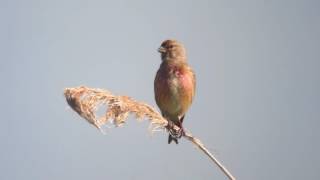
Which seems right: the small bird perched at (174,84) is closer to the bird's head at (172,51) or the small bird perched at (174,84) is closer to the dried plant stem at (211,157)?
the bird's head at (172,51)

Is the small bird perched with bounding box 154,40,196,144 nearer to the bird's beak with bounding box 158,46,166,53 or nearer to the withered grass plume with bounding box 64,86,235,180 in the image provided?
the bird's beak with bounding box 158,46,166,53

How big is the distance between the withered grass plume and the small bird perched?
8.83 feet

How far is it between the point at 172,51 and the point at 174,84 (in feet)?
2.48

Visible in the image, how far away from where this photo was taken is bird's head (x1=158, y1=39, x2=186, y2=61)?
26.5ft

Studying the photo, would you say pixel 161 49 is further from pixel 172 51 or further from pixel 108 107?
pixel 108 107

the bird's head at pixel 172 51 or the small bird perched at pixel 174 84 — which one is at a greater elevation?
the bird's head at pixel 172 51

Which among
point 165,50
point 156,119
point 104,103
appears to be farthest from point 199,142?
point 165,50

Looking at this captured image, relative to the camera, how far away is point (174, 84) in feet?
24.7

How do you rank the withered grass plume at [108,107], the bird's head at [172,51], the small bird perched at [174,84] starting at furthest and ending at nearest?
the bird's head at [172,51] < the small bird perched at [174,84] < the withered grass plume at [108,107]

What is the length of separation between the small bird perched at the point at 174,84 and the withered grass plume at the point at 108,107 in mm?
2691

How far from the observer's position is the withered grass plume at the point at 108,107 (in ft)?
13.6

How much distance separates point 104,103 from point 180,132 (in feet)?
8.22

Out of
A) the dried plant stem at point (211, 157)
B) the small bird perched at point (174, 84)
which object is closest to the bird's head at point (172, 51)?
the small bird perched at point (174, 84)

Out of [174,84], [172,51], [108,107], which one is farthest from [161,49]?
[108,107]
